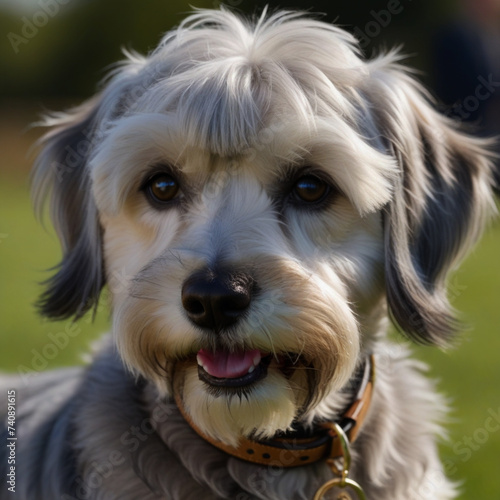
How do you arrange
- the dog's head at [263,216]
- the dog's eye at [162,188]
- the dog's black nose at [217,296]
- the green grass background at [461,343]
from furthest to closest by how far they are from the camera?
1. the green grass background at [461,343]
2. the dog's eye at [162,188]
3. the dog's head at [263,216]
4. the dog's black nose at [217,296]

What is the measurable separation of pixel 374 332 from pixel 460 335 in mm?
362

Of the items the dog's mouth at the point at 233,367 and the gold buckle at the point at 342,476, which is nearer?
the dog's mouth at the point at 233,367

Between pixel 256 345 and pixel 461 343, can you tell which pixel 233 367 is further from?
pixel 461 343

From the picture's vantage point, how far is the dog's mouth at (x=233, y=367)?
2441 millimetres

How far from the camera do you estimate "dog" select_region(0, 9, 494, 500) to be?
96.4 inches

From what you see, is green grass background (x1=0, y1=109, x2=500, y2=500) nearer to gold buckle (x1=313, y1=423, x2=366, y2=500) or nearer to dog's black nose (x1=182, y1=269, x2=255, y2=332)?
gold buckle (x1=313, y1=423, x2=366, y2=500)

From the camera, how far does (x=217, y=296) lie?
7.43 feet

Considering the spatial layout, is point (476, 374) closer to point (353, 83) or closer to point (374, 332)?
point (374, 332)

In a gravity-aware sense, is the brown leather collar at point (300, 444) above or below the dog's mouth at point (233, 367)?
below

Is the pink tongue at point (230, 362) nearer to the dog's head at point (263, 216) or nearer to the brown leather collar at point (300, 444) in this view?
the dog's head at point (263, 216)

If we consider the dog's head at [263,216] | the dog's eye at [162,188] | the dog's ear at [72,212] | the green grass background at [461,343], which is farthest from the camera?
the green grass background at [461,343]

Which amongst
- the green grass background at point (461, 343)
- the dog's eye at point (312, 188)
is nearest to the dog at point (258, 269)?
the dog's eye at point (312, 188)

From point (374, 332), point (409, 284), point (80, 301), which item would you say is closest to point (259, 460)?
point (374, 332)

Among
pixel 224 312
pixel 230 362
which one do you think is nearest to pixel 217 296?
pixel 224 312
